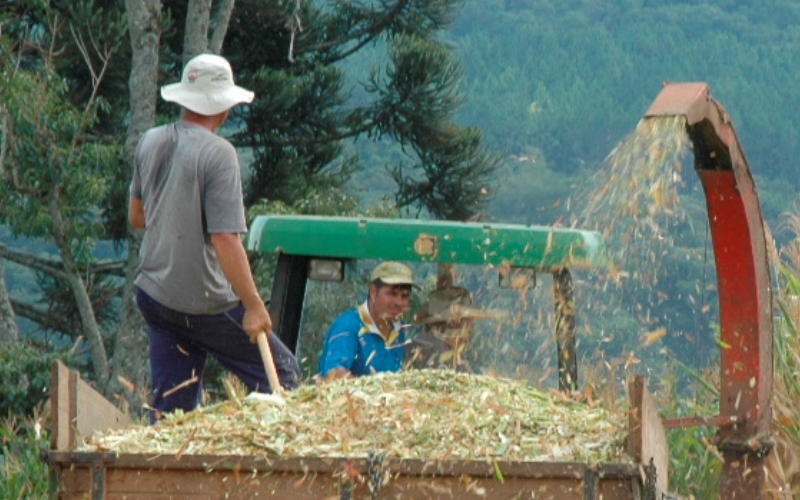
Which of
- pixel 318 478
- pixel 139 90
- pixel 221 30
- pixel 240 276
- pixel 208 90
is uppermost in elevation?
pixel 221 30

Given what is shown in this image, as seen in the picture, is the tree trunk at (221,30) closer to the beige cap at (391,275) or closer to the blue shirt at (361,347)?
the beige cap at (391,275)

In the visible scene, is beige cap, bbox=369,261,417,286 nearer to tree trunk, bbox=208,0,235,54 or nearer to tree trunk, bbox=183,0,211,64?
tree trunk, bbox=208,0,235,54

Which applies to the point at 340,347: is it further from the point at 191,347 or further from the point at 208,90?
the point at 208,90

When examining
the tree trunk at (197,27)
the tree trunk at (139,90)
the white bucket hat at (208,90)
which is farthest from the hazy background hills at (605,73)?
the white bucket hat at (208,90)

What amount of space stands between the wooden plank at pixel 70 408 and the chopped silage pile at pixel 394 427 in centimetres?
5

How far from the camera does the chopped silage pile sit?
4727mm

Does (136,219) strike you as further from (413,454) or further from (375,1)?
(375,1)

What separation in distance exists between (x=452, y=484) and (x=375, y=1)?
24.7 m

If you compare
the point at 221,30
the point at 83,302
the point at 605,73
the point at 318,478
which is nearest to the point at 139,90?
the point at 221,30

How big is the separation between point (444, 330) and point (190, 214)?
1.00 m

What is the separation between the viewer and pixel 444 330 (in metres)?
6.62

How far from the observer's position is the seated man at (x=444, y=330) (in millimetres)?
6473

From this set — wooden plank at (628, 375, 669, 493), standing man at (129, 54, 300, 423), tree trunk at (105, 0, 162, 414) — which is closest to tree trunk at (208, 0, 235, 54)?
tree trunk at (105, 0, 162, 414)

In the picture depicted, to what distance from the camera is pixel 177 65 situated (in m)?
26.3
